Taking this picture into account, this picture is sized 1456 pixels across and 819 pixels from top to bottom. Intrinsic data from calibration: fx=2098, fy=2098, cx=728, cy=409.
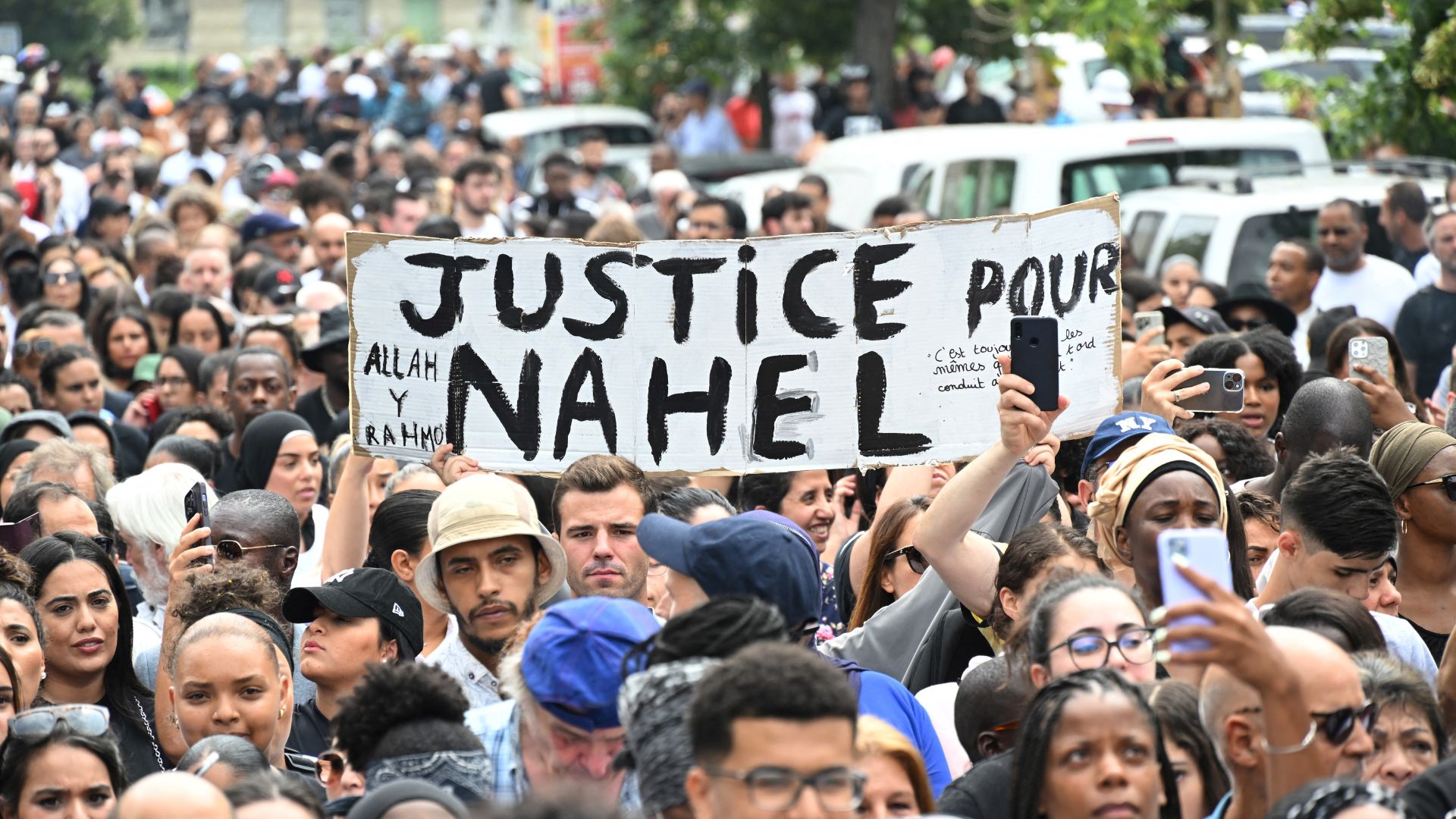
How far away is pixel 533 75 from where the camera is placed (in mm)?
38500

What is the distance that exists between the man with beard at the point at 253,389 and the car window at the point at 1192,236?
584cm

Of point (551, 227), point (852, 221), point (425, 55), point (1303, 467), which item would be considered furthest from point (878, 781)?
point (425, 55)

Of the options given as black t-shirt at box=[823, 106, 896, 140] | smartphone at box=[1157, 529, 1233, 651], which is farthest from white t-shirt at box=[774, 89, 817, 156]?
smartphone at box=[1157, 529, 1233, 651]

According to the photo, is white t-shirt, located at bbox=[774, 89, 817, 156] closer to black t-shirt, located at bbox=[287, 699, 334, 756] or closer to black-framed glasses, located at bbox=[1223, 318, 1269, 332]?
black-framed glasses, located at bbox=[1223, 318, 1269, 332]

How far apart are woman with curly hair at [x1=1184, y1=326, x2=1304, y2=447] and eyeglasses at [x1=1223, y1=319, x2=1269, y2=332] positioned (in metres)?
1.91

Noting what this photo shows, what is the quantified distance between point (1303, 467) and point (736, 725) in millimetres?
2799

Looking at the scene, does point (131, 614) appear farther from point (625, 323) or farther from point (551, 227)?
point (551, 227)

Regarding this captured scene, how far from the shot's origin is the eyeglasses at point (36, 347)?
10594 mm

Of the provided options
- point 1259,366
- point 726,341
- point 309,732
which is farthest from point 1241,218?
point 309,732

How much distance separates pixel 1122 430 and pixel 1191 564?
2.52 meters

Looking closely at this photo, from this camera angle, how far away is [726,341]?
21.5ft

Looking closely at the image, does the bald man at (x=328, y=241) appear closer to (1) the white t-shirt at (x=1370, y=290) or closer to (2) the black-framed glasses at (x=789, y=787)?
(1) the white t-shirt at (x=1370, y=290)

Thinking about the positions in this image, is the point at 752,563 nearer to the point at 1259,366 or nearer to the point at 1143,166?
the point at 1259,366

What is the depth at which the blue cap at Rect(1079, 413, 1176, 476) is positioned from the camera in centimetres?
620
